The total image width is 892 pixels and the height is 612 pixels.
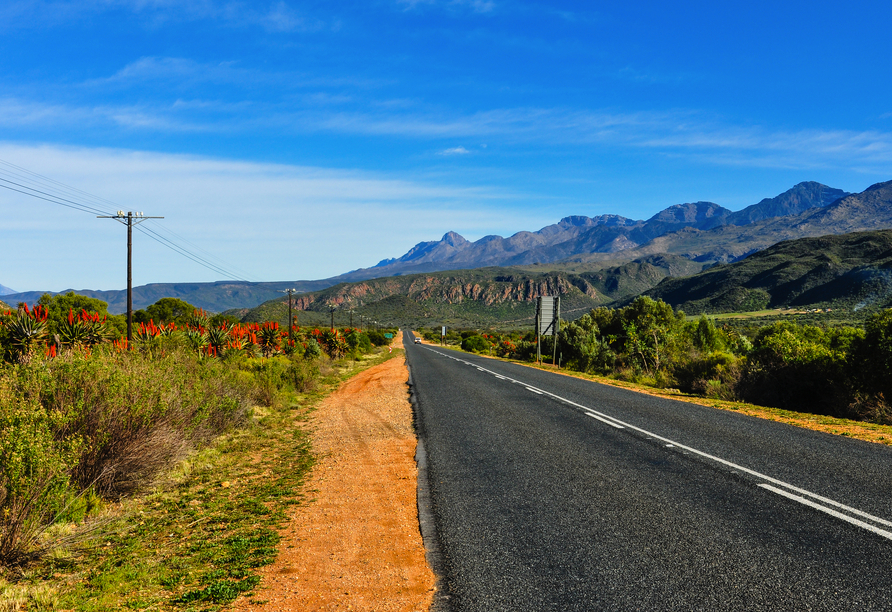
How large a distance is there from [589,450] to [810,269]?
487 feet

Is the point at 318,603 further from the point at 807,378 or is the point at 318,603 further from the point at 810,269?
the point at 810,269

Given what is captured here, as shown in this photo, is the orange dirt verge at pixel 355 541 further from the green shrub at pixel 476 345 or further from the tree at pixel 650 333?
the green shrub at pixel 476 345

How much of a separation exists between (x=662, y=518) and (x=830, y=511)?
1660 millimetres

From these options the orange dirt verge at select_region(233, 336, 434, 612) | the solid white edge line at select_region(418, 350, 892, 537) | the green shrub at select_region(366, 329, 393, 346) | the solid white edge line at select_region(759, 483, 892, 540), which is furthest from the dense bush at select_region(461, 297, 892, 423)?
the green shrub at select_region(366, 329, 393, 346)

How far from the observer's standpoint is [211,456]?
9281 millimetres

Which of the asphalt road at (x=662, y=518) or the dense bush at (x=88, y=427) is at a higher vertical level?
the dense bush at (x=88, y=427)

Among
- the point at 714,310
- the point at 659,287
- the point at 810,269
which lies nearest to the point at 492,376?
the point at 714,310

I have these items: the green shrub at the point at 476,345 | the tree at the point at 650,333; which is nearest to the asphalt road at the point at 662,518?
the tree at the point at 650,333

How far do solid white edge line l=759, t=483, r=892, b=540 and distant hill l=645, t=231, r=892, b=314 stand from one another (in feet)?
341

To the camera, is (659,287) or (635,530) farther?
(659,287)

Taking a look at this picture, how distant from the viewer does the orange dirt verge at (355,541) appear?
162 inches

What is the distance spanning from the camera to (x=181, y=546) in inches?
209

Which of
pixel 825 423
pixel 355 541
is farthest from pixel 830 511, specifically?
pixel 825 423

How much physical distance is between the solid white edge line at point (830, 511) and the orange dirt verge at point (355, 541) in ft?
13.1
